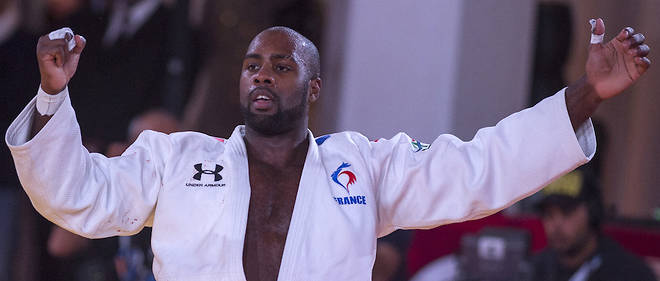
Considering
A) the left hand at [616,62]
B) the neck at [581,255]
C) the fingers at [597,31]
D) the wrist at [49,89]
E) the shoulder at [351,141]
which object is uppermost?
the fingers at [597,31]

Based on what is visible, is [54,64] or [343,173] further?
[343,173]

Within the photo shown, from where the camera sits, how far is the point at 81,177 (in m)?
3.10

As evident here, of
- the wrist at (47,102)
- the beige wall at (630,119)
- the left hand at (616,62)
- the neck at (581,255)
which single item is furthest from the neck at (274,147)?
the beige wall at (630,119)

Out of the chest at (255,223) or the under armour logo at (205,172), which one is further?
the under armour logo at (205,172)

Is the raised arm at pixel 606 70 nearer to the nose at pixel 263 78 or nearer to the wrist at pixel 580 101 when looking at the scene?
the wrist at pixel 580 101

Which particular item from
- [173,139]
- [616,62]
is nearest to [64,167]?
[173,139]

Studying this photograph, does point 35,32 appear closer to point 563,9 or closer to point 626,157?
point 563,9

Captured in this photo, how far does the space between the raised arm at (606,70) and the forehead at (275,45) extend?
41.0 inches

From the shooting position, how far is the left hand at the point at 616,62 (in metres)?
3.13

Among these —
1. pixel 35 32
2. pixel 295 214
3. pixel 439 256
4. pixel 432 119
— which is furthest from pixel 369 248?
pixel 35 32

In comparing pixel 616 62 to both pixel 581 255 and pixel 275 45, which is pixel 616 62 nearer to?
pixel 275 45

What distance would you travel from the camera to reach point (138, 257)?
17.7 ft

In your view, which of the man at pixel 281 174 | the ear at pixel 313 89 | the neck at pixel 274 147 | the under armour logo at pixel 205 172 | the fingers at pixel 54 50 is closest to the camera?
the fingers at pixel 54 50

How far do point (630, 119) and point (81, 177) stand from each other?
7470mm
